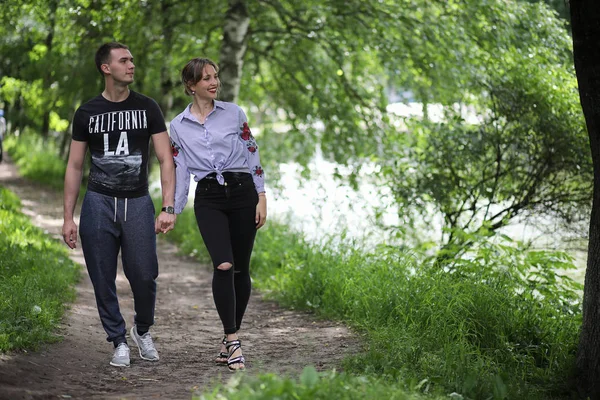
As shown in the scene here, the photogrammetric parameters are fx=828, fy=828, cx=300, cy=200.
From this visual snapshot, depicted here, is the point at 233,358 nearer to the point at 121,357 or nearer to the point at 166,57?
the point at 121,357

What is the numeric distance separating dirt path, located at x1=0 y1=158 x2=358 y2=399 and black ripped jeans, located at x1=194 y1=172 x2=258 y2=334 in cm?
53

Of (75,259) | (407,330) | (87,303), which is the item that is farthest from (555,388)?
(75,259)

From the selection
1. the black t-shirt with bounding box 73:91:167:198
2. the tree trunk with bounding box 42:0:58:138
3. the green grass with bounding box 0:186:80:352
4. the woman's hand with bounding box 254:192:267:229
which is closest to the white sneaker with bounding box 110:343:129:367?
the green grass with bounding box 0:186:80:352

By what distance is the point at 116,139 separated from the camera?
5500 mm

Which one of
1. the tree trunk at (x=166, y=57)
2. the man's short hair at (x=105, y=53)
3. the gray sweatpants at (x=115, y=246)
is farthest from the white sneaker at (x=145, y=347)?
the tree trunk at (x=166, y=57)

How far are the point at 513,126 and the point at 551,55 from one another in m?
1.33

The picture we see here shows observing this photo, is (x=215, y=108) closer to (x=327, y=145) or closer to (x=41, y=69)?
(x=327, y=145)

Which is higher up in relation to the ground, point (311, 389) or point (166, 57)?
point (166, 57)

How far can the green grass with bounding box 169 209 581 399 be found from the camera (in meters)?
5.37

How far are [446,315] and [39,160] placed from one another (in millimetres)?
17969

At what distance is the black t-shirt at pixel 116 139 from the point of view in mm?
5488

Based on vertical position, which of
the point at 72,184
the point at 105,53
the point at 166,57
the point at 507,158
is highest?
the point at 166,57

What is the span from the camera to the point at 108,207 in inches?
219

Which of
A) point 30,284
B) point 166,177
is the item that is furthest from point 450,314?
point 30,284
